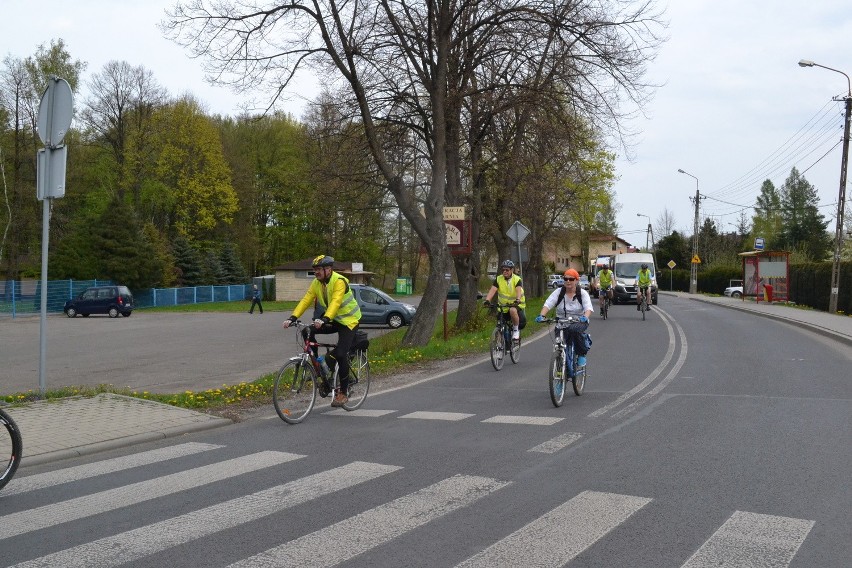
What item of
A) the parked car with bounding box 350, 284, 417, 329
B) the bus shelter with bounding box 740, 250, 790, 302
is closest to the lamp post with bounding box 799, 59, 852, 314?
the bus shelter with bounding box 740, 250, 790, 302

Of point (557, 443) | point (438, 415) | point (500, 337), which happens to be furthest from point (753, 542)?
point (500, 337)

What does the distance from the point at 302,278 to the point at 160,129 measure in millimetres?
15091

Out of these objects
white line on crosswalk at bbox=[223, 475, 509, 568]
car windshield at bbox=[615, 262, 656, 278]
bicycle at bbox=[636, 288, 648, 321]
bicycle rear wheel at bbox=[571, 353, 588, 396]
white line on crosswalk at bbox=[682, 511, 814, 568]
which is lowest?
white line on crosswalk at bbox=[223, 475, 509, 568]

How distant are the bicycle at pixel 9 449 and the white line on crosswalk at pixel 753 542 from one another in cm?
486

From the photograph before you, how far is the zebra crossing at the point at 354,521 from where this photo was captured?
4559mm

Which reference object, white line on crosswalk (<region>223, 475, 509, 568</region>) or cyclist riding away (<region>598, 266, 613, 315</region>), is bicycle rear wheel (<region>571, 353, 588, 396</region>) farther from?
cyclist riding away (<region>598, 266, 613, 315</region>)

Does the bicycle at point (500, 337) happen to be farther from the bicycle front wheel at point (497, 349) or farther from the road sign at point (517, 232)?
the road sign at point (517, 232)

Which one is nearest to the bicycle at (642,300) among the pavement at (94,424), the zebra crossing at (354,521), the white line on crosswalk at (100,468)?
the pavement at (94,424)

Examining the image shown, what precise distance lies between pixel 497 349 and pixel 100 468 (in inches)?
326

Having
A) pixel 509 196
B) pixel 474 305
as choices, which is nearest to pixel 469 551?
pixel 474 305

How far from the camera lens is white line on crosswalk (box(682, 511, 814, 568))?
14.6 ft

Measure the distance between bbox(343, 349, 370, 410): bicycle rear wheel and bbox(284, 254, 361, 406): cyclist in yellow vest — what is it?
0.18 metres

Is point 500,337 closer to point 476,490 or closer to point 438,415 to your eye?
point 438,415

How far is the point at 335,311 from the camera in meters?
9.22
